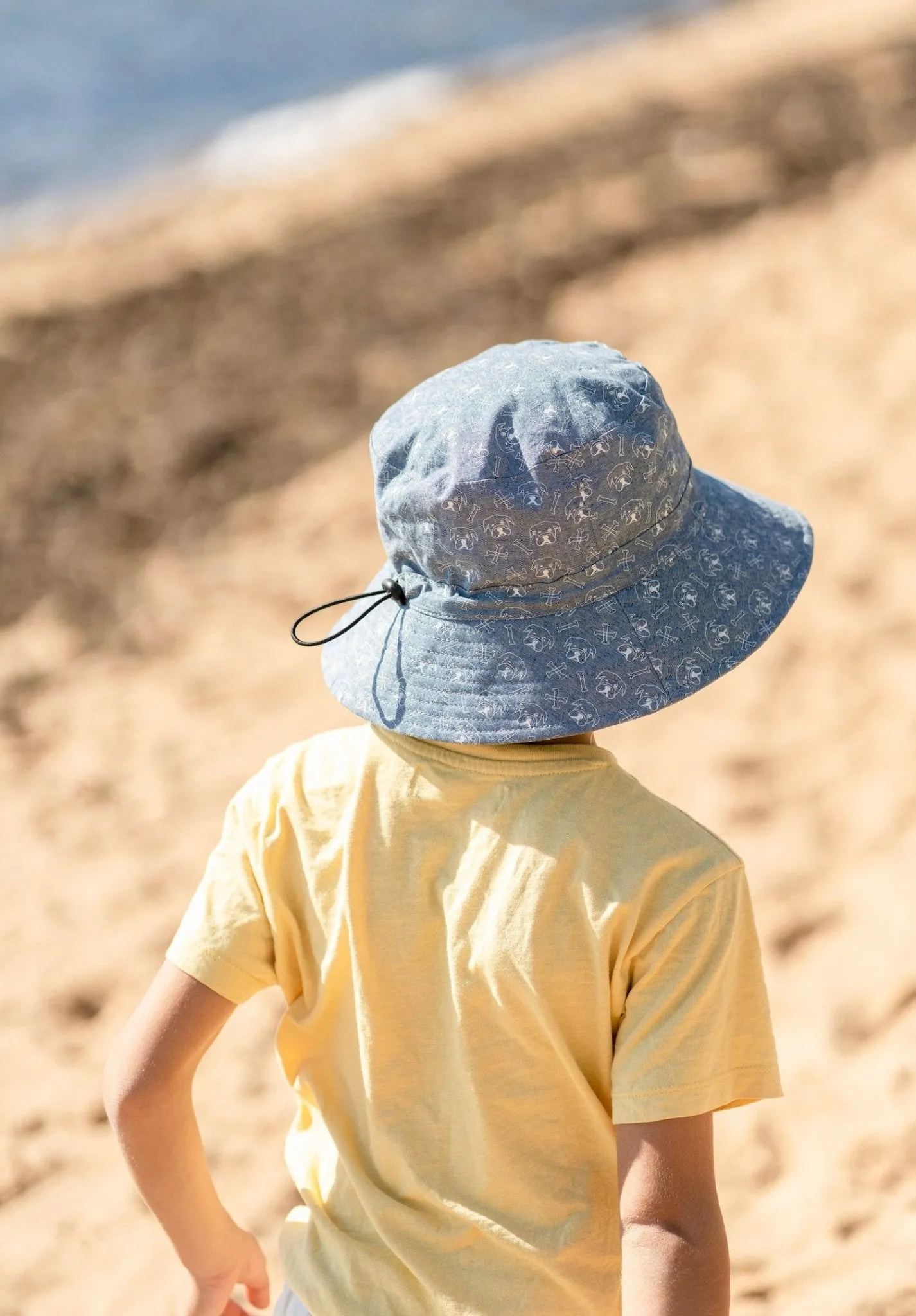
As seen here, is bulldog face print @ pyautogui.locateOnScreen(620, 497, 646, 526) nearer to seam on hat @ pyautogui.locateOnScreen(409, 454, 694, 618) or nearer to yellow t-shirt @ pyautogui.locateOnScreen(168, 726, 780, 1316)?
seam on hat @ pyautogui.locateOnScreen(409, 454, 694, 618)

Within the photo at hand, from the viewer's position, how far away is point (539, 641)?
116cm

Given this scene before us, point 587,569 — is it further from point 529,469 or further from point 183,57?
point 183,57

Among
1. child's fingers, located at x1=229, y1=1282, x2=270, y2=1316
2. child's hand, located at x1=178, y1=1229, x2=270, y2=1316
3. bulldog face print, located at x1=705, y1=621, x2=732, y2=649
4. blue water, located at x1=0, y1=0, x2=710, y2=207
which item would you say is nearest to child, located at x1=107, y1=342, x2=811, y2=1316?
bulldog face print, located at x1=705, y1=621, x2=732, y2=649

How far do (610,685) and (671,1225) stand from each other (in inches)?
16.3

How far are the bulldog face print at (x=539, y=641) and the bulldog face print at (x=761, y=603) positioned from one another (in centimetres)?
19

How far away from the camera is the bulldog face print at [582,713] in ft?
3.71

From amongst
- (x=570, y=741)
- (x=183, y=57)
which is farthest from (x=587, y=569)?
(x=183, y=57)

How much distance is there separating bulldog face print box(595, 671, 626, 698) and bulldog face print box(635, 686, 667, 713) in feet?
0.05

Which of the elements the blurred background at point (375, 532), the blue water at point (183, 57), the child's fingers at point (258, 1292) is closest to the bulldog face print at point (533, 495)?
the child's fingers at point (258, 1292)

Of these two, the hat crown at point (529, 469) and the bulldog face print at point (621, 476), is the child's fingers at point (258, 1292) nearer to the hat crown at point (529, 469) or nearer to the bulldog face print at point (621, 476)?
the hat crown at point (529, 469)

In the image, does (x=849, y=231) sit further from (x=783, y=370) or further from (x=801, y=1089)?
(x=801, y=1089)

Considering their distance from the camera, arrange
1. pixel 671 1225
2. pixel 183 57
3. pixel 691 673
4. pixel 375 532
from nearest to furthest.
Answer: pixel 671 1225 < pixel 691 673 < pixel 375 532 < pixel 183 57

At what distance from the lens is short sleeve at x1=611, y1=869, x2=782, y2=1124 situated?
1.07 meters

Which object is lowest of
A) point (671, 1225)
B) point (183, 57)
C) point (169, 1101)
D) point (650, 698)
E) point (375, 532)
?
point (671, 1225)
